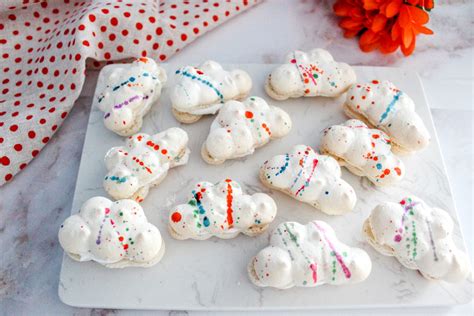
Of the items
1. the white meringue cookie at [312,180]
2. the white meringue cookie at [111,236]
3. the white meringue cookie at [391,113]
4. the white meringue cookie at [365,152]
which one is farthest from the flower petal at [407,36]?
the white meringue cookie at [111,236]

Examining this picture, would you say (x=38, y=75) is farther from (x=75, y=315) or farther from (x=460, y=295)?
(x=460, y=295)

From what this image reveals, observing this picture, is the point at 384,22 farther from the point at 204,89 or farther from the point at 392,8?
the point at 204,89

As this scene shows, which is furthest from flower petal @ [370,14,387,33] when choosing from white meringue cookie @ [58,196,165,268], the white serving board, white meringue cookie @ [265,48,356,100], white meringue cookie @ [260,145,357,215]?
white meringue cookie @ [58,196,165,268]

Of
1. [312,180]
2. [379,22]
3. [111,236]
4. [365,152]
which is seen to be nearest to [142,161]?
[111,236]

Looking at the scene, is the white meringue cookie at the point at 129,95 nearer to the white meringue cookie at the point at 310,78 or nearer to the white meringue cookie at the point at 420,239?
the white meringue cookie at the point at 310,78

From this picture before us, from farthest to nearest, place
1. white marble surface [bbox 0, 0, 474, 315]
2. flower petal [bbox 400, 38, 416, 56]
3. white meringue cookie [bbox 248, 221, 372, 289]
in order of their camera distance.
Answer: flower petal [bbox 400, 38, 416, 56]
white marble surface [bbox 0, 0, 474, 315]
white meringue cookie [bbox 248, 221, 372, 289]

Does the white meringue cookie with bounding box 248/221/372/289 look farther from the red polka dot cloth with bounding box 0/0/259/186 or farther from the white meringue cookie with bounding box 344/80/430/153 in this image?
the red polka dot cloth with bounding box 0/0/259/186
